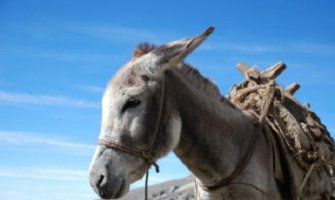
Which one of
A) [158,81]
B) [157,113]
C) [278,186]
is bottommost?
[278,186]

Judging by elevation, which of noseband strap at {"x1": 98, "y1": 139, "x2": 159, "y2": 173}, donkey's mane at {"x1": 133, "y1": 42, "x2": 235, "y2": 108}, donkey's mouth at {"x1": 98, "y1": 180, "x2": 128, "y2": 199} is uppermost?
donkey's mane at {"x1": 133, "y1": 42, "x2": 235, "y2": 108}

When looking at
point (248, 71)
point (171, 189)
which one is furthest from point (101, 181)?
point (171, 189)

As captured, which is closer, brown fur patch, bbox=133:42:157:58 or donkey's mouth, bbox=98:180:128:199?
donkey's mouth, bbox=98:180:128:199

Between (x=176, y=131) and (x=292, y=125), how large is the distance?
1624 millimetres

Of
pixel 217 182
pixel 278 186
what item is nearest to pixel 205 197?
pixel 217 182

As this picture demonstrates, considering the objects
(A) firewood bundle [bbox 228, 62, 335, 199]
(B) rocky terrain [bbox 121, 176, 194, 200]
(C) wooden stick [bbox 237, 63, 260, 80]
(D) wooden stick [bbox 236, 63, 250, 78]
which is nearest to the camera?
(A) firewood bundle [bbox 228, 62, 335, 199]

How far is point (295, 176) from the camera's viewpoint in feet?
16.3

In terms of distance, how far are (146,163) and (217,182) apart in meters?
0.85

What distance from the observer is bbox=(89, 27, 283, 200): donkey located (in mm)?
3963

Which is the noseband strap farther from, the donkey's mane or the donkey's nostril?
the donkey's mane

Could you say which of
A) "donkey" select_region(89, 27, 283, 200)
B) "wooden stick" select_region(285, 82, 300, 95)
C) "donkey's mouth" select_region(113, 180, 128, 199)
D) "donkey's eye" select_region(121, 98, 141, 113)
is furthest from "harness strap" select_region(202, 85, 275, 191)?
"wooden stick" select_region(285, 82, 300, 95)

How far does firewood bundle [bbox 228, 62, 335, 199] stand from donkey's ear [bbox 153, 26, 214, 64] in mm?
1379

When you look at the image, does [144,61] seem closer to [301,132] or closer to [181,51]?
[181,51]

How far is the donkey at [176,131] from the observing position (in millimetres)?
3963
